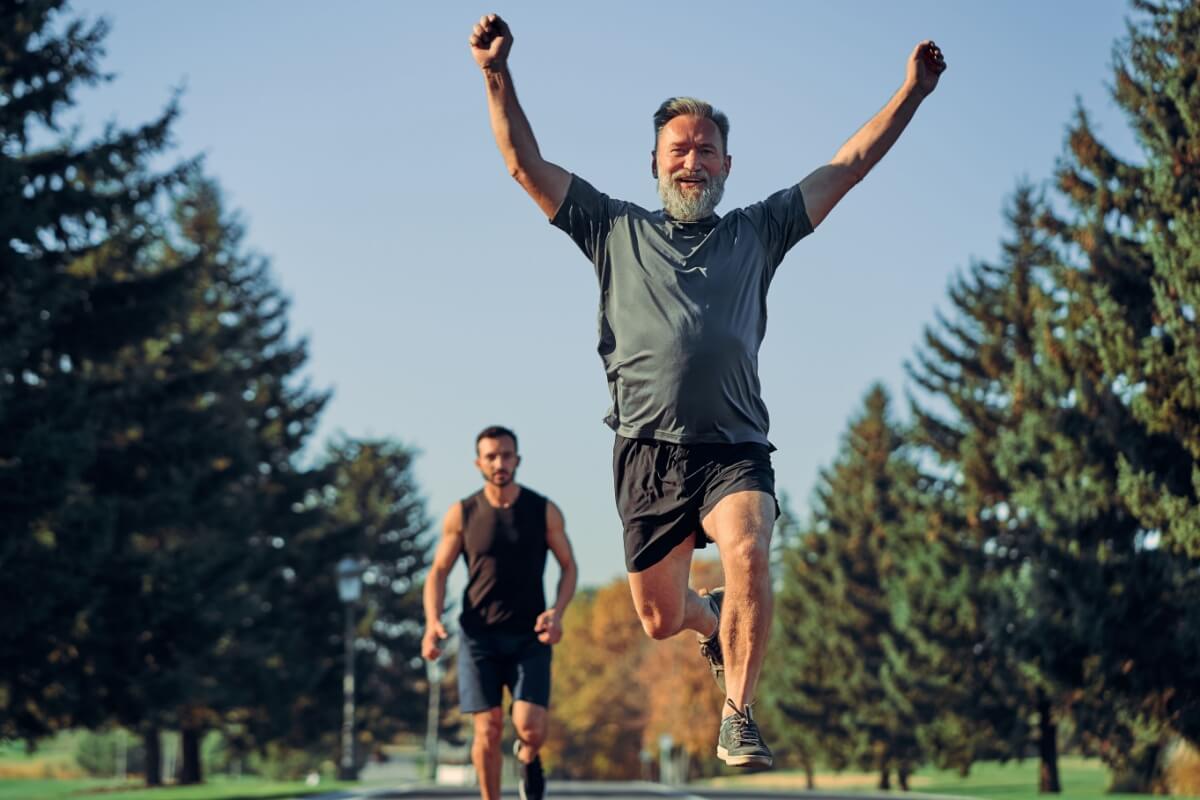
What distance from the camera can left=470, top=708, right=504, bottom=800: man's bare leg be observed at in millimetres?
10094

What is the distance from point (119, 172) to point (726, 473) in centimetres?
2098

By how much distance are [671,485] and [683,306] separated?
0.65 m

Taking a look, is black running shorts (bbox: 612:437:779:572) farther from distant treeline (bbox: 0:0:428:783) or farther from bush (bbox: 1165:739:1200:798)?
bush (bbox: 1165:739:1200:798)

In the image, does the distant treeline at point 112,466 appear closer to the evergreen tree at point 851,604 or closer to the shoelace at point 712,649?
the shoelace at point 712,649

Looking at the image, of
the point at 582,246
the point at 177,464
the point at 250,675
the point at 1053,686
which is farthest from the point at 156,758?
the point at 582,246

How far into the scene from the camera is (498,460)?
10.4 m

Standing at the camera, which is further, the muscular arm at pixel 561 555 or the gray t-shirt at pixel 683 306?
the muscular arm at pixel 561 555

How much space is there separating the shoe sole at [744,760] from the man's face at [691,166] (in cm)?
194

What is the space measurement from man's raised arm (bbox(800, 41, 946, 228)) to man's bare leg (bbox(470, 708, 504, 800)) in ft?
15.9

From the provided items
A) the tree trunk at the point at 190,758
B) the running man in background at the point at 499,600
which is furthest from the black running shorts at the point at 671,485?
the tree trunk at the point at 190,758

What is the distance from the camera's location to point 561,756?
111000 mm

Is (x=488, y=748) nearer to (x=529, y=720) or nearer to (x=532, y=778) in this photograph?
(x=529, y=720)

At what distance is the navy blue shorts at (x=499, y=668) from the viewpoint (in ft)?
33.2

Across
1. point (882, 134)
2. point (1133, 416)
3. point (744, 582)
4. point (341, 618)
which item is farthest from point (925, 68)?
point (341, 618)
